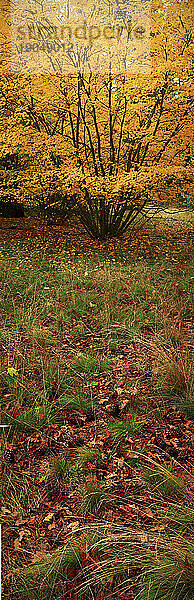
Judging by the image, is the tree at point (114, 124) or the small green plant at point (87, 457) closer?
the small green plant at point (87, 457)

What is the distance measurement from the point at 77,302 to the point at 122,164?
15.0ft

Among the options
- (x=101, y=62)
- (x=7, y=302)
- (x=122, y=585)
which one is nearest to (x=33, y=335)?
(x=7, y=302)

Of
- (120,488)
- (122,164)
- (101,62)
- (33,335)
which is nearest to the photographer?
(120,488)

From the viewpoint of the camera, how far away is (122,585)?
1.91 meters

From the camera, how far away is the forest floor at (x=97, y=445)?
194cm

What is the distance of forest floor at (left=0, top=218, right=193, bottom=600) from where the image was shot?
1944 millimetres

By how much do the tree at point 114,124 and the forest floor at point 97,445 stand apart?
11.2 ft

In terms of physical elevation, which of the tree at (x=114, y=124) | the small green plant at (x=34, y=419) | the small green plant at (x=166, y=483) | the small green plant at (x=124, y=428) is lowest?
the small green plant at (x=34, y=419)

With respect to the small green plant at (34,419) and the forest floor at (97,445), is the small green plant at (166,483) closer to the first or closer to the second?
the forest floor at (97,445)

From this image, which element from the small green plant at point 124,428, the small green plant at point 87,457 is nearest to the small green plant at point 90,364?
the small green plant at point 124,428

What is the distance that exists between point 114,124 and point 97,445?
304 inches

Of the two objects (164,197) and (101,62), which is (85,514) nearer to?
(101,62)

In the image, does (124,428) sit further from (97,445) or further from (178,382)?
(178,382)

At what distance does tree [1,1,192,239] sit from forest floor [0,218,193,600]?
11.2 ft
